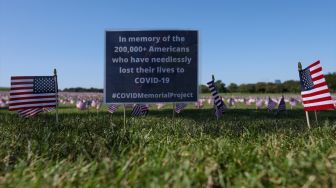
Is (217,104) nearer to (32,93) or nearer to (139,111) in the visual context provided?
(139,111)

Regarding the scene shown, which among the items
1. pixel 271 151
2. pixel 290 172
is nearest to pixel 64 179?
pixel 290 172

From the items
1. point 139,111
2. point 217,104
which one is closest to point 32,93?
point 139,111

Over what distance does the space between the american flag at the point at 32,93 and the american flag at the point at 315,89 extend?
27.7 feet

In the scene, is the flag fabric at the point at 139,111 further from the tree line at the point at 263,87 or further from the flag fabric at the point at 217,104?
the tree line at the point at 263,87

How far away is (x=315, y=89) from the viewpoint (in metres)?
10.8

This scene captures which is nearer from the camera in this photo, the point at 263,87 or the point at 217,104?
the point at 217,104

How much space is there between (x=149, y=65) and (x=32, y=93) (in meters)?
7.07

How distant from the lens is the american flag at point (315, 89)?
411 inches

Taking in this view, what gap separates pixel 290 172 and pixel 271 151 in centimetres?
125

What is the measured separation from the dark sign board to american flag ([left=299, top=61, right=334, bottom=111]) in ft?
9.71

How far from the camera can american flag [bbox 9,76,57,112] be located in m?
15.5

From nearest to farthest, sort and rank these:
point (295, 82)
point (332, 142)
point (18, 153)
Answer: point (18, 153)
point (332, 142)
point (295, 82)

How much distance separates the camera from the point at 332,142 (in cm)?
684

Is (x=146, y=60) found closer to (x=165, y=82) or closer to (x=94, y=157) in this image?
(x=165, y=82)
